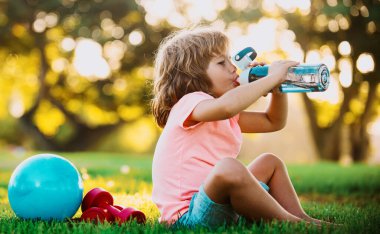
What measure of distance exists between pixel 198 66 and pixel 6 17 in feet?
50.5

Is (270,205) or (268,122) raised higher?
(268,122)

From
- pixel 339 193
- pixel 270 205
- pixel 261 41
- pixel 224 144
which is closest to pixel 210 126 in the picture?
pixel 224 144

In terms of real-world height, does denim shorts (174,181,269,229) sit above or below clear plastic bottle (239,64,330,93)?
below

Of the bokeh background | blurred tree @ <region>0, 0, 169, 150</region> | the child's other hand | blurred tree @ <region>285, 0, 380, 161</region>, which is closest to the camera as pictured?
the child's other hand

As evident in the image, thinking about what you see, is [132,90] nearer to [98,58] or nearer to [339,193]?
[98,58]

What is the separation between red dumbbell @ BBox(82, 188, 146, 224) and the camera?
10.6 feet

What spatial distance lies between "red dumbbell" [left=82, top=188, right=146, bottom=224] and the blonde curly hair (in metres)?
0.59

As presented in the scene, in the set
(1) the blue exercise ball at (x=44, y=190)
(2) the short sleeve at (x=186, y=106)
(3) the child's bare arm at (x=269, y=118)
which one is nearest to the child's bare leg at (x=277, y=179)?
(3) the child's bare arm at (x=269, y=118)

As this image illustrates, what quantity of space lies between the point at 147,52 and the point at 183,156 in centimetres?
1565

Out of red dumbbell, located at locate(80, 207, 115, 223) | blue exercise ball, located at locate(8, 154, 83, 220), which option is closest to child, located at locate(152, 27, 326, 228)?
red dumbbell, located at locate(80, 207, 115, 223)

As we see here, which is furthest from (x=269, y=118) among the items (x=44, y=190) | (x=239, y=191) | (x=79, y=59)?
(x=79, y=59)

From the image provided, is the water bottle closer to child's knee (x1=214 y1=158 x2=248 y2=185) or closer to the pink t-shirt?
the pink t-shirt

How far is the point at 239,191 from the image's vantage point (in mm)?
2707

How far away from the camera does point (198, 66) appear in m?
3.19
